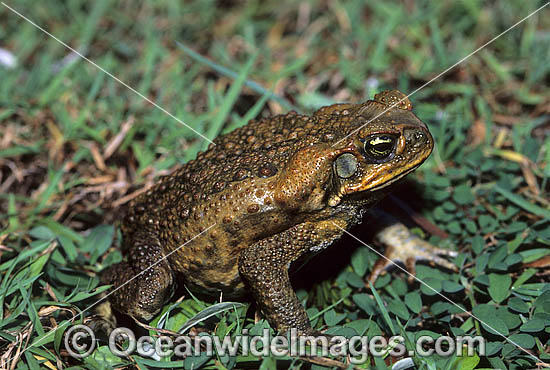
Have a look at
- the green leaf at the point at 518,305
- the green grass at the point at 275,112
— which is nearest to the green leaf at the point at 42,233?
the green grass at the point at 275,112

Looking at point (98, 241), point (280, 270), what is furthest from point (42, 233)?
point (280, 270)

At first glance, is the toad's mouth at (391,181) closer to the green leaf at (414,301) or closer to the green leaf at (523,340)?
the green leaf at (414,301)

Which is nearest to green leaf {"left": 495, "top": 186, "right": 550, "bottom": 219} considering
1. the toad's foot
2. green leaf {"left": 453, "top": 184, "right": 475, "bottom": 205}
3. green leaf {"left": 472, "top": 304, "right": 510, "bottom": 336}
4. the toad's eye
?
green leaf {"left": 453, "top": 184, "right": 475, "bottom": 205}

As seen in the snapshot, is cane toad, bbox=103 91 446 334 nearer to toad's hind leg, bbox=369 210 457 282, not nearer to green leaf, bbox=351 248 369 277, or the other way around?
green leaf, bbox=351 248 369 277

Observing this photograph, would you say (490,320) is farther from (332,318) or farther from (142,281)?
(142,281)

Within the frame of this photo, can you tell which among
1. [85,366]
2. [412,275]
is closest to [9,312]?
[85,366]

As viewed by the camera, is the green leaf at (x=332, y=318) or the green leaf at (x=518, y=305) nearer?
the green leaf at (x=518, y=305)
